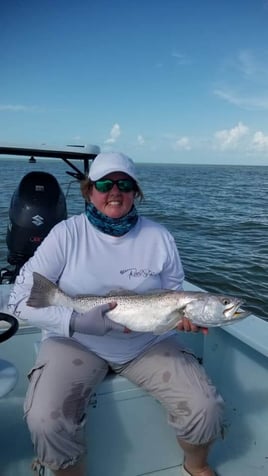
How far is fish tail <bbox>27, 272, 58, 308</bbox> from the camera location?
2463 mm

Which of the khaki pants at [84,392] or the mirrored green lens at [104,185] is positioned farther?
the mirrored green lens at [104,185]

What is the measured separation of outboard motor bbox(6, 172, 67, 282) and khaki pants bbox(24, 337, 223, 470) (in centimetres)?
219

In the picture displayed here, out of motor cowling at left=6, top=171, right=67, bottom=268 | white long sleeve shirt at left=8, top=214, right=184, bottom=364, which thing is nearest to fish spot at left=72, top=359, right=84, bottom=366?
white long sleeve shirt at left=8, top=214, right=184, bottom=364

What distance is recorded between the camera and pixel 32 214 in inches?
186

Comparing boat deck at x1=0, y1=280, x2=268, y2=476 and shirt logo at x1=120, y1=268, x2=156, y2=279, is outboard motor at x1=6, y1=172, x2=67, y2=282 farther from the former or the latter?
shirt logo at x1=120, y1=268, x2=156, y2=279

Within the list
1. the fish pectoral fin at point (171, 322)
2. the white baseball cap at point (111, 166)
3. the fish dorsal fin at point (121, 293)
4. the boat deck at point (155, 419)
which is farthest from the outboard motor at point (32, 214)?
the fish pectoral fin at point (171, 322)

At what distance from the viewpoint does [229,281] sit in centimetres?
914

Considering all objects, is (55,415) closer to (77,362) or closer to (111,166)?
(77,362)

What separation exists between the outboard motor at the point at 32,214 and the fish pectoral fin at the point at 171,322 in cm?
252

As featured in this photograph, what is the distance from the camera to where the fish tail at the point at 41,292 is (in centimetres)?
246

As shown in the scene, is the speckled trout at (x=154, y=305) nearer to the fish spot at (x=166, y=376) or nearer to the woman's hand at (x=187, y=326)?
the woman's hand at (x=187, y=326)

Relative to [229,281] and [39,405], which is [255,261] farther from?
[39,405]

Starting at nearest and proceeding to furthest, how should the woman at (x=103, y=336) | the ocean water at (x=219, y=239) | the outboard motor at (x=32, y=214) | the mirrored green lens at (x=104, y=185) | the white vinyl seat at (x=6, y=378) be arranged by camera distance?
the white vinyl seat at (x=6, y=378) < the woman at (x=103, y=336) < the mirrored green lens at (x=104, y=185) < the outboard motor at (x=32, y=214) < the ocean water at (x=219, y=239)

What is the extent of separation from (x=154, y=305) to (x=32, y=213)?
2660mm
